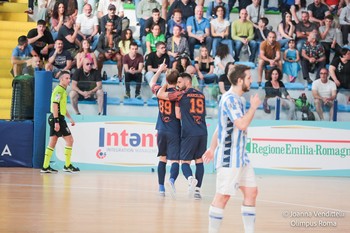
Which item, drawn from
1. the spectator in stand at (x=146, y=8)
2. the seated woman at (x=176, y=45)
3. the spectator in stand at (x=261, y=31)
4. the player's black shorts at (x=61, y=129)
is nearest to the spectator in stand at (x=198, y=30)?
the seated woman at (x=176, y=45)

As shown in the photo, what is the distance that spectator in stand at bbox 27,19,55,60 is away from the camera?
69.3 ft

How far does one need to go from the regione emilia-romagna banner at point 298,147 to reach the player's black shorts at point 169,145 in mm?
5236

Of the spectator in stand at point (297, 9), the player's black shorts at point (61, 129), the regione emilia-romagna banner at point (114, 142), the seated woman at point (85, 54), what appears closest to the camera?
the player's black shorts at point (61, 129)

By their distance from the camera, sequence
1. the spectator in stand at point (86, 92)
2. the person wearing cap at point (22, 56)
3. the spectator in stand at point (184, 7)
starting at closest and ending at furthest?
1. the spectator in stand at point (86, 92)
2. the person wearing cap at point (22, 56)
3. the spectator in stand at point (184, 7)

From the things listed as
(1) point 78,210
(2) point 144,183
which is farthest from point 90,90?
(1) point 78,210

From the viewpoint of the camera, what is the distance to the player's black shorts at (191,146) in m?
13.3

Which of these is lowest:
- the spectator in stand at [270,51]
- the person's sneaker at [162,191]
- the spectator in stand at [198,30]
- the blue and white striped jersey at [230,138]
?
the person's sneaker at [162,191]

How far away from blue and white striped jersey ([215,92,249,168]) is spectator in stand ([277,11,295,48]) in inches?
559

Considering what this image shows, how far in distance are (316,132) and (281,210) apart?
6.95 meters

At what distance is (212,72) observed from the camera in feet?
67.6

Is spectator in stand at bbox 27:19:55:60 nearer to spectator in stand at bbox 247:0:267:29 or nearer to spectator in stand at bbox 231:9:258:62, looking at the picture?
spectator in stand at bbox 231:9:258:62

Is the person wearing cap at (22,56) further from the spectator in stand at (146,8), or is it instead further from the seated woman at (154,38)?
the spectator in stand at (146,8)

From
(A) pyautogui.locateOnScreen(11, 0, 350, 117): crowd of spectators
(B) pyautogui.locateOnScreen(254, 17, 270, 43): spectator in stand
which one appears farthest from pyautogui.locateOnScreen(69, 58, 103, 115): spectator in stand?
(B) pyautogui.locateOnScreen(254, 17, 270, 43): spectator in stand

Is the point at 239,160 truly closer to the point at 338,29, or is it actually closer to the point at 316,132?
the point at 316,132
